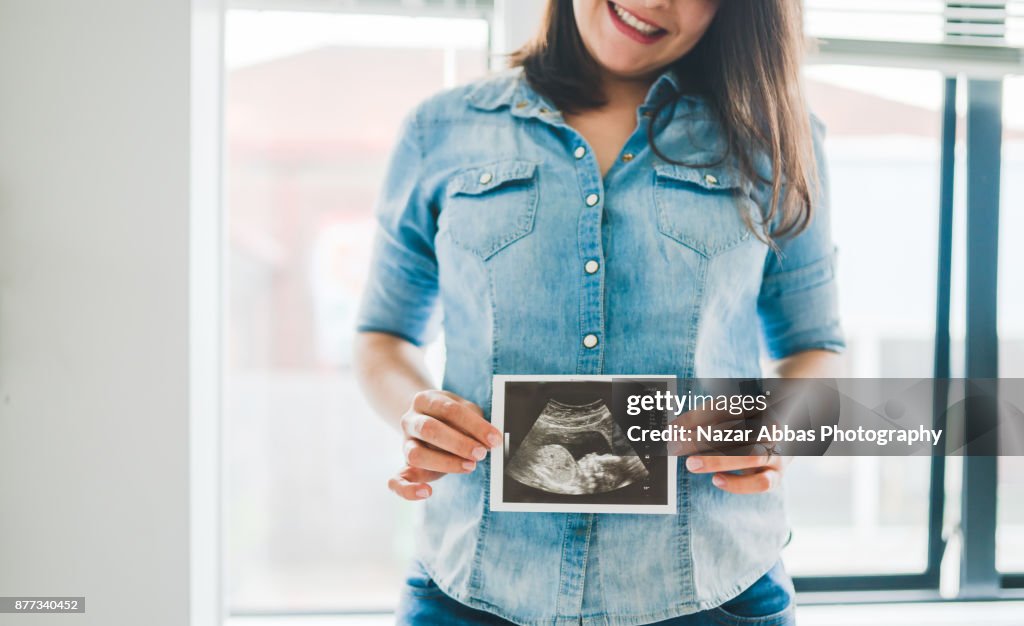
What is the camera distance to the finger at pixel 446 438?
72cm

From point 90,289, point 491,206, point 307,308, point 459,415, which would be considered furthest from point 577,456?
point 307,308

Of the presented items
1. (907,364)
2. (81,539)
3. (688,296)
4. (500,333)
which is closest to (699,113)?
(688,296)

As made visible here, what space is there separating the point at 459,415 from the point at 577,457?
0.47 ft

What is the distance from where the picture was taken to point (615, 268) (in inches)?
29.5

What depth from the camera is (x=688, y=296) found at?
739mm

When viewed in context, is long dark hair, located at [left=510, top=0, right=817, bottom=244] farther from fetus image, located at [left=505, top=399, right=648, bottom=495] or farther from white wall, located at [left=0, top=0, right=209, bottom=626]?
white wall, located at [left=0, top=0, right=209, bottom=626]

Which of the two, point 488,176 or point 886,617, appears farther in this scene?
point 886,617

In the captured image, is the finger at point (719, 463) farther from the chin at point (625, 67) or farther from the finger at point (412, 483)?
the chin at point (625, 67)

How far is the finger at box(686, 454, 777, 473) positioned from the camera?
734 millimetres

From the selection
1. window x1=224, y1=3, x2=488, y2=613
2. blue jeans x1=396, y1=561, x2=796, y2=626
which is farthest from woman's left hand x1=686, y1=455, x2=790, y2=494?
window x1=224, y1=3, x2=488, y2=613

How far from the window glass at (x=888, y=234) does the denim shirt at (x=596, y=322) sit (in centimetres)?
67

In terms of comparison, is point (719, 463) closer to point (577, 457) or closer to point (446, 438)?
point (577, 457)

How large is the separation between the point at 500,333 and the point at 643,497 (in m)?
0.25

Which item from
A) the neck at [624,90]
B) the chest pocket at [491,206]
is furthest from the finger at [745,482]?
the neck at [624,90]
